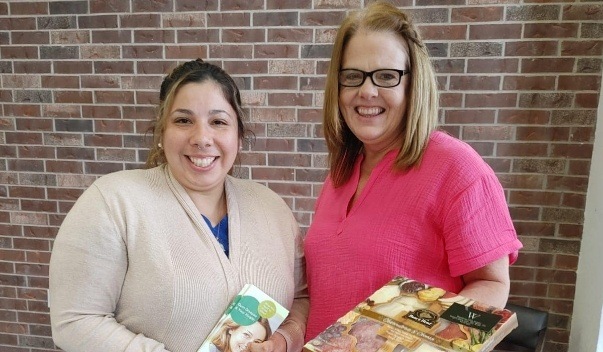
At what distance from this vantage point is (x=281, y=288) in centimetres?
135

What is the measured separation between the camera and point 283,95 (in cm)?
245

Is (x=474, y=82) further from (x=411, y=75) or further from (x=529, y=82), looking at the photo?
(x=411, y=75)

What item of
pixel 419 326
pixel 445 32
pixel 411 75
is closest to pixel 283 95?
pixel 445 32

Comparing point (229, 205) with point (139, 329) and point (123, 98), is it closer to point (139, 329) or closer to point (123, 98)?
point (139, 329)

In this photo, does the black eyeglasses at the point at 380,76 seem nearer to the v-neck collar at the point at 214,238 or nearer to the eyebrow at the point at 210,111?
the eyebrow at the point at 210,111

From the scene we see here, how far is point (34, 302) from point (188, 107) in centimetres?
232

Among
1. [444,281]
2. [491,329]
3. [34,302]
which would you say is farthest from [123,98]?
[491,329]

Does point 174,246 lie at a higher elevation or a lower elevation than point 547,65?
lower

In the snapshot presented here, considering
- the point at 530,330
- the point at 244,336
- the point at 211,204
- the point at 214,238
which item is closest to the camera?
the point at 244,336

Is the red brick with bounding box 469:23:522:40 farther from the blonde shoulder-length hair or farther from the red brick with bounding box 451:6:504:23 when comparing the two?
the blonde shoulder-length hair

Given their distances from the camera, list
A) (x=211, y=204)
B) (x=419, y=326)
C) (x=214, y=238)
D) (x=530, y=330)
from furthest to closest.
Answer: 1. (x=530, y=330)
2. (x=211, y=204)
3. (x=214, y=238)
4. (x=419, y=326)

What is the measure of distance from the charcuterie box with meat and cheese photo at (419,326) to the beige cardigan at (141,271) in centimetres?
46

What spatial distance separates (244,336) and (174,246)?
29 cm

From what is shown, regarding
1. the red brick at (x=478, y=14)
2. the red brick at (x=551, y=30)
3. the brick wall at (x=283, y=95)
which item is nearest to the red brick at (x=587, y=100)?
the brick wall at (x=283, y=95)
